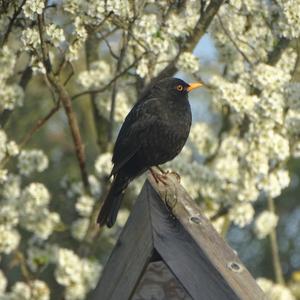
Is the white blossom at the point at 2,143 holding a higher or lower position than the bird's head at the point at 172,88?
lower

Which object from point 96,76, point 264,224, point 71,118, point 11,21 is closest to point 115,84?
point 71,118

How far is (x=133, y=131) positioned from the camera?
5.47 metres

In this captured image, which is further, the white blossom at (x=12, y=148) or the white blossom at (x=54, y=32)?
the white blossom at (x=12, y=148)

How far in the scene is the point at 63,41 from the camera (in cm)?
578

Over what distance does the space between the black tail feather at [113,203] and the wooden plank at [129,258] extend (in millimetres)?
1270

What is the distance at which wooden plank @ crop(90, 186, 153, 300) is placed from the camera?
12.5ft

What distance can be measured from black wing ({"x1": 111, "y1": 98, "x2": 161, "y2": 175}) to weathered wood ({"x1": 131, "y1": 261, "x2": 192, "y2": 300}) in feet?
5.32

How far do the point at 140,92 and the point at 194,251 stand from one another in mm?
3279

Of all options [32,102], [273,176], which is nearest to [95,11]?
[273,176]

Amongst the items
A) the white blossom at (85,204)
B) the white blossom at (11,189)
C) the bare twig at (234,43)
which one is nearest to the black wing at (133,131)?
the bare twig at (234,43)

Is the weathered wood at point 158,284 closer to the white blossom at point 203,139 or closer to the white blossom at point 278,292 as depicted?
the white blossom at point 203,139

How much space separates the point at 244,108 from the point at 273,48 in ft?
1.71

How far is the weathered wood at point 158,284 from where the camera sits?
384cm

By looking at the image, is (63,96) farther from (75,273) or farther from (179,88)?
(75,273)
